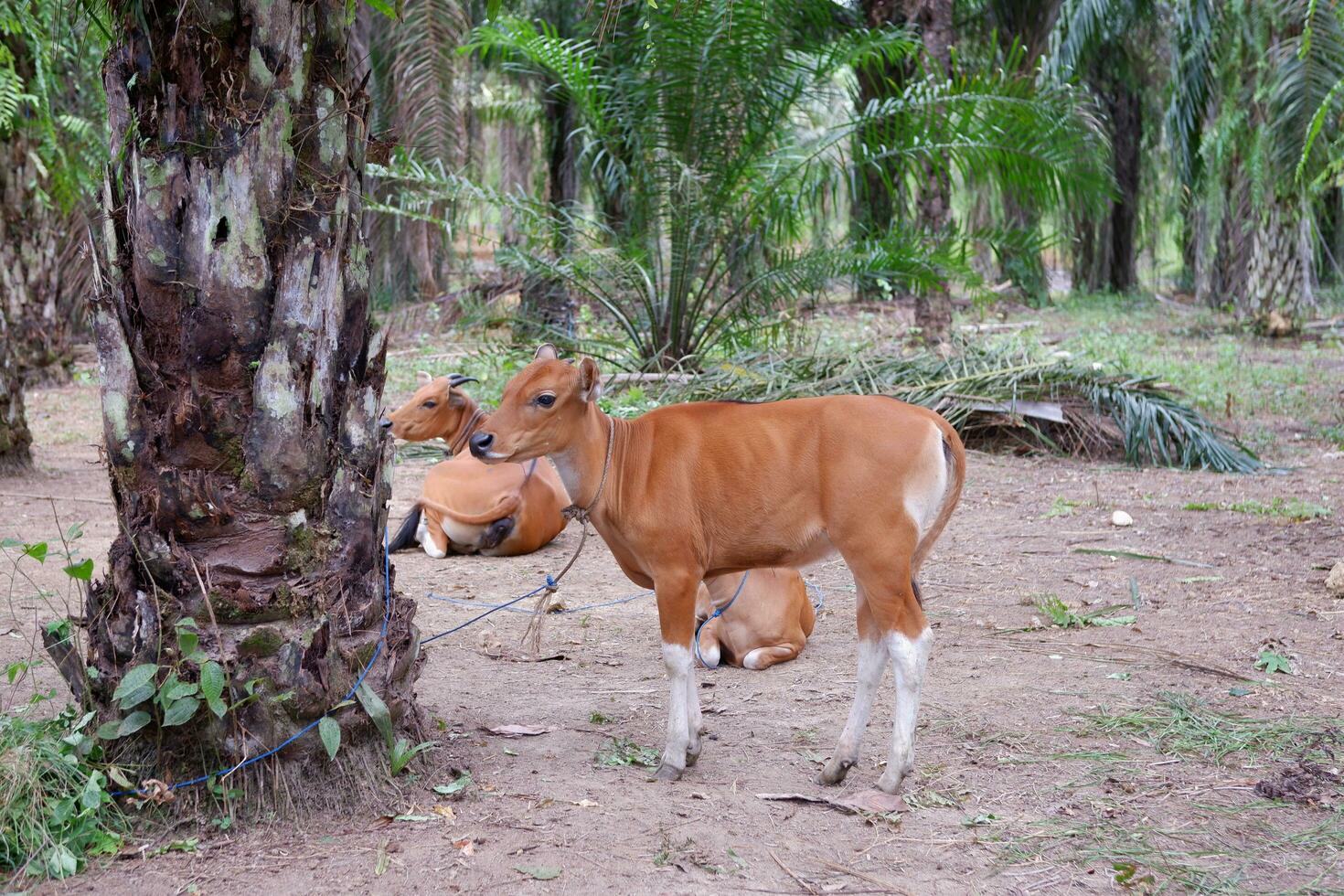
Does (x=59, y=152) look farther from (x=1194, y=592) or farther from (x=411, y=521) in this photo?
(x=1194, y=592)

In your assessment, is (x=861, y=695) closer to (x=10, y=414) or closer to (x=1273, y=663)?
(x=1273, y=663)

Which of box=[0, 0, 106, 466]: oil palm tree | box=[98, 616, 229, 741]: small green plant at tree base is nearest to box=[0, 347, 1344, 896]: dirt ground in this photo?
box=[98, 616, 229, 741]: small green plant at tree base

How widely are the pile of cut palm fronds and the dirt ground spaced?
2266 mm

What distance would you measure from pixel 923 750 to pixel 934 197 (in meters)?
9.88

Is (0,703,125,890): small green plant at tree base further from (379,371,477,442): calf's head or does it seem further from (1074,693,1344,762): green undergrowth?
(379,371,477,442): calf's head

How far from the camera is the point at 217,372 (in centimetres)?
366

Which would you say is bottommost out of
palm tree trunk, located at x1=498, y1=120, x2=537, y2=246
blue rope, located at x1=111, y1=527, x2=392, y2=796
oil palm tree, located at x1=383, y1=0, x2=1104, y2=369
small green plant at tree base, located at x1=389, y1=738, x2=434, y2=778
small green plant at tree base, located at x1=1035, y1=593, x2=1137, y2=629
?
small green plant at tree base, located at x1=1035, y1=593, x2=1137, y2=629

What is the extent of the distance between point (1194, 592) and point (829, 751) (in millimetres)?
2934

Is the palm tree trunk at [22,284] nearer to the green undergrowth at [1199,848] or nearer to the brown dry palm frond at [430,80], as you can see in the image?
the brown dry palm frond at [430,80]

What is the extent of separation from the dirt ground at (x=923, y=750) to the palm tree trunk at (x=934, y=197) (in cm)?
604

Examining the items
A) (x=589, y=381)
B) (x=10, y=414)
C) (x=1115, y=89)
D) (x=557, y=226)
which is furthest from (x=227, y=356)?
(x=1115, y=89)

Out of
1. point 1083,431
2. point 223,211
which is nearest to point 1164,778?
point 223,211

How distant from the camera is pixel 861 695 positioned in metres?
4.34

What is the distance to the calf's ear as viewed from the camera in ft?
14.2
